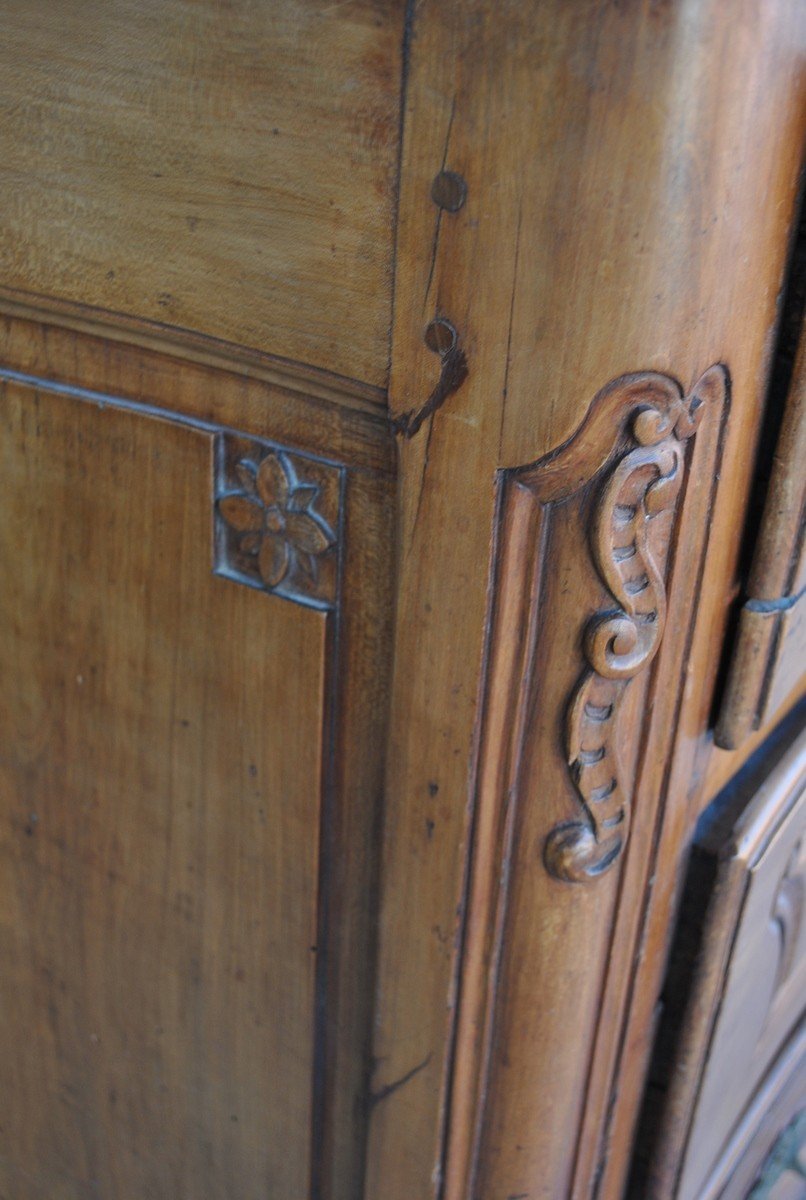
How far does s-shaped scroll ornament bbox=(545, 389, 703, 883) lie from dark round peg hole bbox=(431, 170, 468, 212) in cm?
12

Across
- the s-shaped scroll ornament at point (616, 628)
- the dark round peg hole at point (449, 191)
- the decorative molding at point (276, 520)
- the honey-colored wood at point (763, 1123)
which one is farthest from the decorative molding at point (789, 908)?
the dark round peg hole at point (449, 191)

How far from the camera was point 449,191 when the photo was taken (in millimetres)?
534

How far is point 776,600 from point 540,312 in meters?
0.26

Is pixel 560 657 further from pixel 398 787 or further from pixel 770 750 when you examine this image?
pixel 770 750

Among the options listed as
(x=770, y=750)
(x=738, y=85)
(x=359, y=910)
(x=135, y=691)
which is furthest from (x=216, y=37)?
(x=770, y=750)

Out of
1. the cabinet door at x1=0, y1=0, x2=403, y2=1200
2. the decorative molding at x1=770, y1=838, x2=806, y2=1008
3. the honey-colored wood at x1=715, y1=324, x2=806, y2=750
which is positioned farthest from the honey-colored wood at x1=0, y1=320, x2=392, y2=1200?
the decorative molding at x1=770, y1=838, x2=806, y2=1008

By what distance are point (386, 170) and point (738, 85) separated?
6.0 inches

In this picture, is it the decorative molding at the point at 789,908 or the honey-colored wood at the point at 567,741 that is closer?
the honey-colored wood at the point at 567,741

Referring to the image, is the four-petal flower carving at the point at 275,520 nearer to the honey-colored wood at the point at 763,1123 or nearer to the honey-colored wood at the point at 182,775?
the honey-colored wood at the point at 182,775

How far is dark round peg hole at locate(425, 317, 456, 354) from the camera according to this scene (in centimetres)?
56

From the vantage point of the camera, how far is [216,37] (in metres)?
0.56

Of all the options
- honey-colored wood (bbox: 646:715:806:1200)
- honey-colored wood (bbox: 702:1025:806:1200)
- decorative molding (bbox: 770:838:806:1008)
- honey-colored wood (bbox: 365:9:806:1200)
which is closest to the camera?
honey-colored wood (bbox: 365:9:806:1200)

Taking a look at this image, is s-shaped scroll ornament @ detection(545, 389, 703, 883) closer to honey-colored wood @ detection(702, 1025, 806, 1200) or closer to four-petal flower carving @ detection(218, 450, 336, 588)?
four-petal flower carving @ detection(218, 450, 336, 588)

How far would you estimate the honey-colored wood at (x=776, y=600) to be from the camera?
65 centimetres
